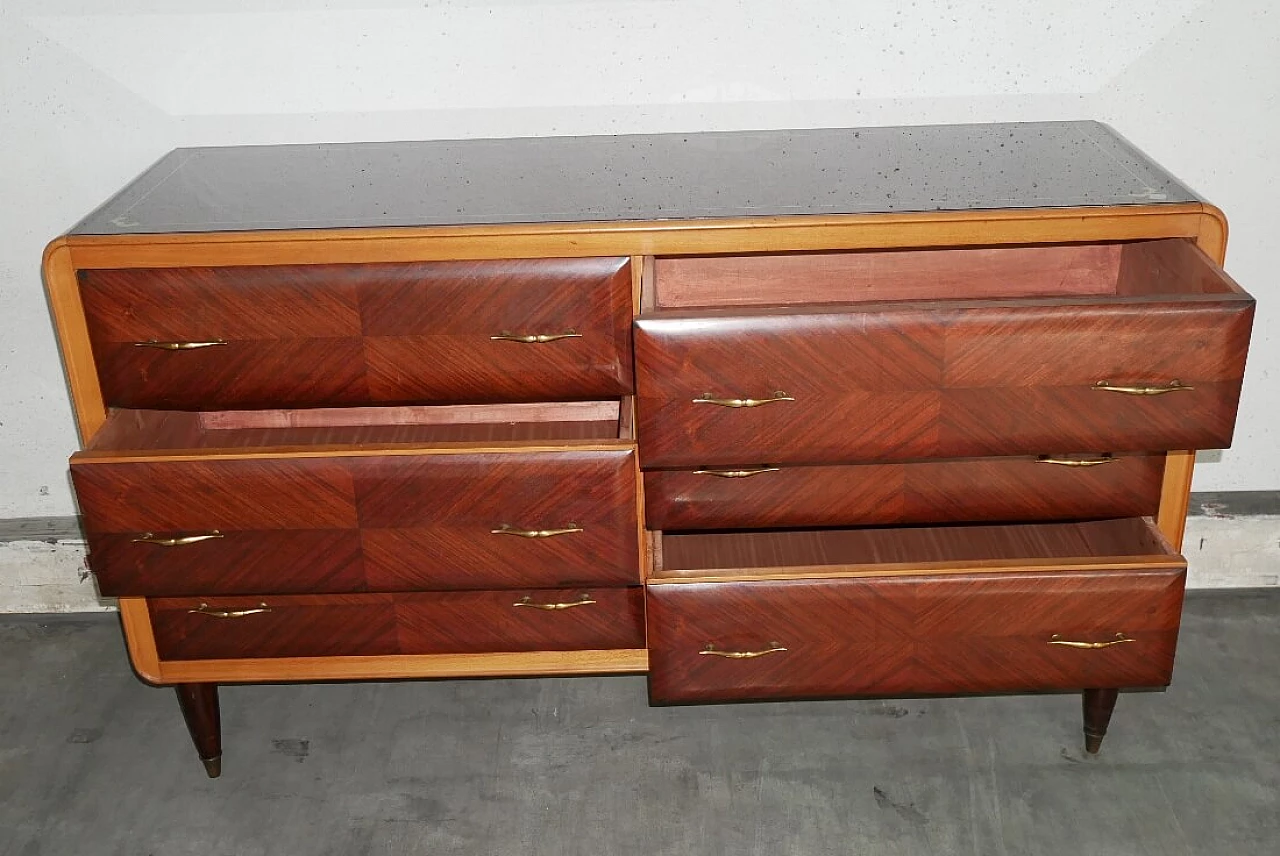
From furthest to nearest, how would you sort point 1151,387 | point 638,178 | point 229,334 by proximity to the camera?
point 638,178 < point 229,334 < point 1151,387

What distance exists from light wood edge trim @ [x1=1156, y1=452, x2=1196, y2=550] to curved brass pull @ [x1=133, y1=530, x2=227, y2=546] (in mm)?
1260

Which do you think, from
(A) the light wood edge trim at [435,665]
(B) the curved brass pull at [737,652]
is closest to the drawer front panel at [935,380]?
(B) the curved brass pull at [737,652]

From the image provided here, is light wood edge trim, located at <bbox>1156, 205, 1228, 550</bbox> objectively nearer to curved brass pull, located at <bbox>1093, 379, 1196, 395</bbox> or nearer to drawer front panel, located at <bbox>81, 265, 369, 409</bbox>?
curved brass pull, located at <bbox>1093, 379, 1196, 395</bbox>

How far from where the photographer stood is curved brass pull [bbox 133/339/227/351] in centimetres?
165

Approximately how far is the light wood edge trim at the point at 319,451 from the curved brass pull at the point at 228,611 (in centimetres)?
25

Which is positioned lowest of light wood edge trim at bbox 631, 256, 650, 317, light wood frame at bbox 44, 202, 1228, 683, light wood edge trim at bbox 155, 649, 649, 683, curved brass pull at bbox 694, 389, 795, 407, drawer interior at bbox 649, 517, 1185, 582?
light wood edge trim at bbox 155, 649, 649, 683

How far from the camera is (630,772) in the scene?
1930 mm

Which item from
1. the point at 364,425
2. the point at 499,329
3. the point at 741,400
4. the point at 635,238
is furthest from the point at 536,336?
the point at 364,425

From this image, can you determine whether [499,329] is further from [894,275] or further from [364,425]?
[894,275]

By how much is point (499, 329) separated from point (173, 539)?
52cm

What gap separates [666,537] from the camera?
1932mm

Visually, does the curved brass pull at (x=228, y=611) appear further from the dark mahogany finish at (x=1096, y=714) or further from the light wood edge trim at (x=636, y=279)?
the dark mahogany finish at (x=1096, y=714)

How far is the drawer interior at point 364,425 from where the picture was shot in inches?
68.6

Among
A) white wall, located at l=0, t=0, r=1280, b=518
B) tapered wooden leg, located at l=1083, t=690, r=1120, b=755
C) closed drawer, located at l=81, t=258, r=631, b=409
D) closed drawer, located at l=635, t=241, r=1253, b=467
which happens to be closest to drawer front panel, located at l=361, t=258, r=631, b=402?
closed drawer, located at l=81, t=258, r=631, b=409
